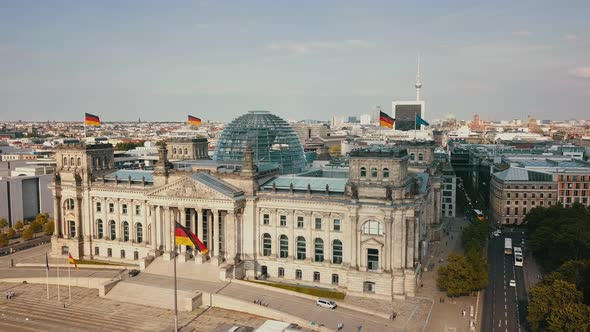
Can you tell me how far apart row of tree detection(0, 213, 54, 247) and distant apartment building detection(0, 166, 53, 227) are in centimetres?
443

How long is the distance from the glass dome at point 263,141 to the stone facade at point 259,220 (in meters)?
10.3

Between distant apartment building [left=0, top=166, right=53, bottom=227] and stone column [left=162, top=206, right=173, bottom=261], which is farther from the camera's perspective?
distant apartment building [left=0, top=166, right=53, bottom=227]

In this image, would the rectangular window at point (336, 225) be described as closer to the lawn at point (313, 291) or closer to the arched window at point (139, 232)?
the lawn at point (313, 291)

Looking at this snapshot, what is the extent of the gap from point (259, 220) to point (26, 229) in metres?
72.3

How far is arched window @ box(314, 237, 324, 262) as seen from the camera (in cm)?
9994

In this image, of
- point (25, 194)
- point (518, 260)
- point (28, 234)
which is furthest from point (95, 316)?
point (518, 260)

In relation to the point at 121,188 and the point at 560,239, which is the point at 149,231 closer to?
the point at 121,188

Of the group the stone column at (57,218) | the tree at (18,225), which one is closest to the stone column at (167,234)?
the stone column at (57,218)

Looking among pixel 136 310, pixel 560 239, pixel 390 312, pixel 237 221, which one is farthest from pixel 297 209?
pixel 560 239

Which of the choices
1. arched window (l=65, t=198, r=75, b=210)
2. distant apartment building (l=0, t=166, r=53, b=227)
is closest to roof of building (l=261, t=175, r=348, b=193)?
arched window (l=65, t=198, r=75, b=210)

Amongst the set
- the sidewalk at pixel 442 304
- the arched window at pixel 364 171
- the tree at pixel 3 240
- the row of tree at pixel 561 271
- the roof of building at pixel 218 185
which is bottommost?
the sidewalk at pixel 442 304

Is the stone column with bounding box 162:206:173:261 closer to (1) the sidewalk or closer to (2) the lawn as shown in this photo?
(2) the lawn

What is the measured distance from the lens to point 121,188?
11731cm

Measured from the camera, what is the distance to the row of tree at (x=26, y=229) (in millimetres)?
131750
